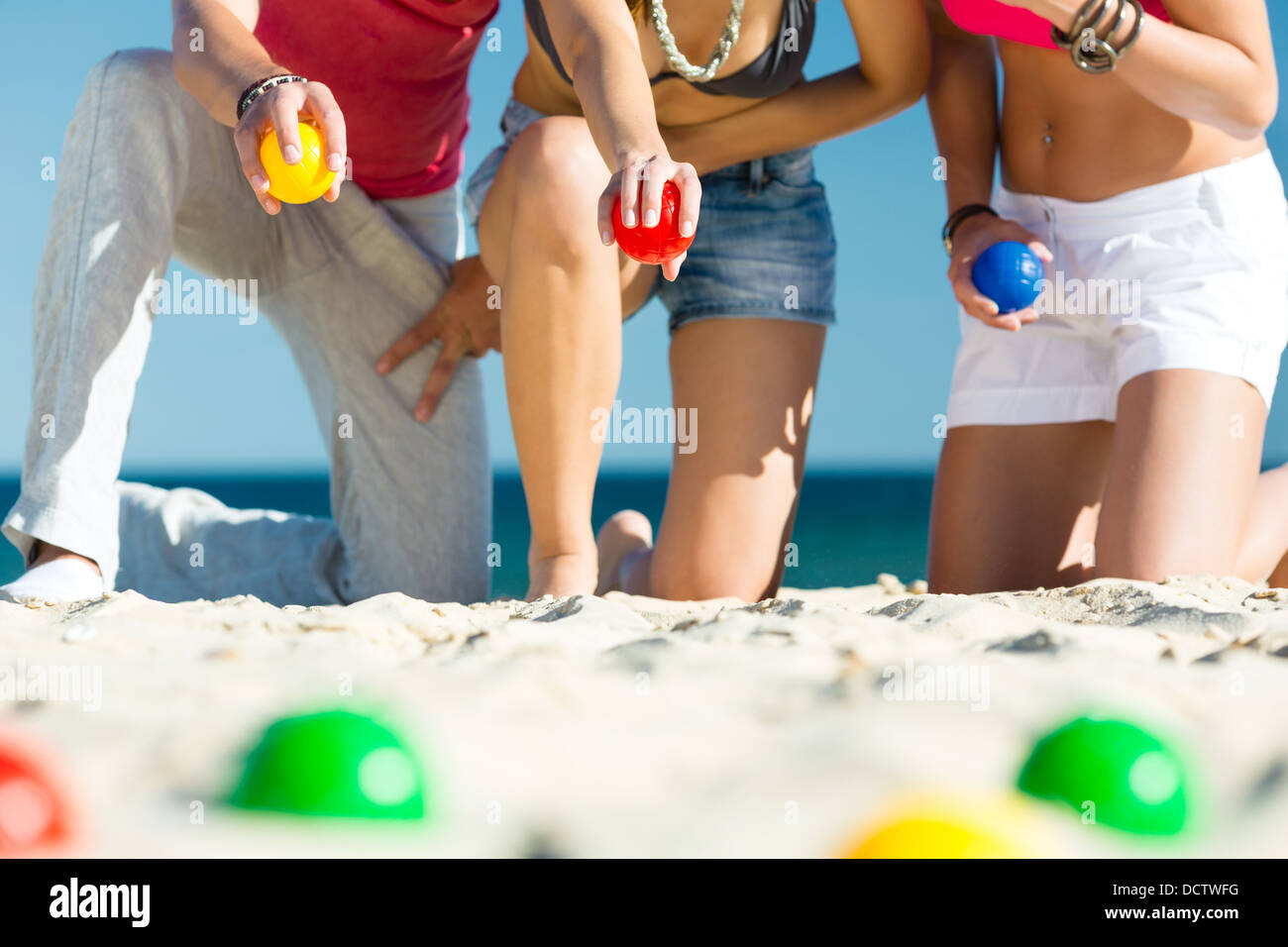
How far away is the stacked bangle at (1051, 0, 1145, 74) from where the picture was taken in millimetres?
1842

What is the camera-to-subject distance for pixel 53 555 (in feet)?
6.13

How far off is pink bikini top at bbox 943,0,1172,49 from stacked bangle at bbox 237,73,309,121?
124 centimetres

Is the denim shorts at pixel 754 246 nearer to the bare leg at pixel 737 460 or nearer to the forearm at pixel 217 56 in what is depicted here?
the bare leg at pixel 737 460

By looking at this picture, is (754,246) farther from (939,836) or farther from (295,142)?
(939,836)

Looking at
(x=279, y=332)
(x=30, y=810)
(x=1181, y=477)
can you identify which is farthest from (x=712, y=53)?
(x=30, y=810)

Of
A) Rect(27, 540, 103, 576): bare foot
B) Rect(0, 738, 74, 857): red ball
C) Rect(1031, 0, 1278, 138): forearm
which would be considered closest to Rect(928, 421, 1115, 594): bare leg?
Rect(1031, 0, 1278, 138): forearm

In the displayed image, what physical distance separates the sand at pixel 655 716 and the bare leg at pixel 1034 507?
2.37 ft

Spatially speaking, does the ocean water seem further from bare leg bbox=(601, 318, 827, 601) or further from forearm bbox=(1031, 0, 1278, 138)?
forearm bbox=(1031, 0, 1278, 138)

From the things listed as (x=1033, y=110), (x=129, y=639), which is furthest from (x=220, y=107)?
(x=1033, y=110)

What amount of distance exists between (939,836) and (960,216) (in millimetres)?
1632

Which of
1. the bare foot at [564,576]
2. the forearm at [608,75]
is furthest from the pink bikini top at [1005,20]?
the bare foot at [564,576]

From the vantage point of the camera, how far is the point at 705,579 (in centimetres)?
230

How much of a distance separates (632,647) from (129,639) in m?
0.59
